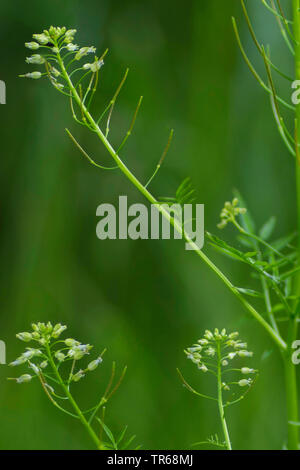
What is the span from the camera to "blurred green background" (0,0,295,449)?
96 centimetres

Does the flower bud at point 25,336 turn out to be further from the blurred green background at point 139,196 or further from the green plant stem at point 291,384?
the blurred green background at point 139,196

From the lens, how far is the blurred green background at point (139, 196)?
0.96 m

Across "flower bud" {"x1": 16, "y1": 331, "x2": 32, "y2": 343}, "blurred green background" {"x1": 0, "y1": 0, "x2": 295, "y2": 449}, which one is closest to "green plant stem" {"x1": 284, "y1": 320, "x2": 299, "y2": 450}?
"flower bud" {"x1": 16, "y1": 331, "x2": 32, "y2": 343}

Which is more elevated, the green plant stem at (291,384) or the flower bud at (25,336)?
the flower bud at (25,336)

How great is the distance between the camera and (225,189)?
3.31 feet

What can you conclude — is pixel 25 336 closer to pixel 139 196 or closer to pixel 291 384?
pixel 291 384

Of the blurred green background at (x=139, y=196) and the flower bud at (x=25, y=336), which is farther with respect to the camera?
the blurred green background at (x=139, y=196)

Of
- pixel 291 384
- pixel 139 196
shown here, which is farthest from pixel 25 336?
pixel 139 196

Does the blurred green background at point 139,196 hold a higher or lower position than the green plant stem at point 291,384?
higher

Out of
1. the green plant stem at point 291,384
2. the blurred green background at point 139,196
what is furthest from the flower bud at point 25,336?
the blurred green background at point 139,196

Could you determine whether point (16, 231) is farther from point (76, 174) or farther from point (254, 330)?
point (254, 330)

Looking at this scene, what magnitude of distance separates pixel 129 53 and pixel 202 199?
0.27 m

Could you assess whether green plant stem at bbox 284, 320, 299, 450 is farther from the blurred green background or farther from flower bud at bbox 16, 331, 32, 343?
the blurred green background

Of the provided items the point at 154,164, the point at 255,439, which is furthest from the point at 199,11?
the point at 255,439
